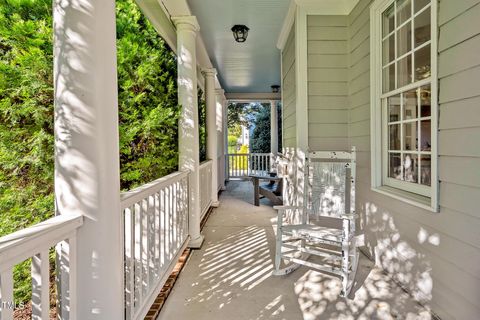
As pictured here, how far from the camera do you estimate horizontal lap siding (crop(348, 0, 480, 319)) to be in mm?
1634

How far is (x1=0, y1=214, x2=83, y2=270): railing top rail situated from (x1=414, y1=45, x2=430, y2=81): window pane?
2488 mm

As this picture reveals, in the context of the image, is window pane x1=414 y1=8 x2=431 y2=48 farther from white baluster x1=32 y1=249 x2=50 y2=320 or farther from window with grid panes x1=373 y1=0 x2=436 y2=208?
white baluster x1=32 y1=249 x2=50 y2=320

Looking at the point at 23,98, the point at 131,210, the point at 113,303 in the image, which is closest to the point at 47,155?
the point at 23,98

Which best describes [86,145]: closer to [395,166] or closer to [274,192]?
[395,166]

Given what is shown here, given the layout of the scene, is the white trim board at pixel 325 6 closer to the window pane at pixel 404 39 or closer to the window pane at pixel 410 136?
the window pane at pixel 404 39

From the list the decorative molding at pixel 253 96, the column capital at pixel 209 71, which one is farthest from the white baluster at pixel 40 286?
the decorative molding at pixel 253 96

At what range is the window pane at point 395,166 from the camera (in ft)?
8.55

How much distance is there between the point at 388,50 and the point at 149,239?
8.96ft

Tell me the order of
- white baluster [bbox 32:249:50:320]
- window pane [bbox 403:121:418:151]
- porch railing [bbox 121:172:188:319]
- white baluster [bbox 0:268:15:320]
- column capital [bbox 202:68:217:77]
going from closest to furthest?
white baluster [bbox 0:268:15:320]
white baluster [bbox 32:249:50:320]
porch railing [bbox 121:172:188:319]
window pane [bbox 403:121:418:151]
column capital [bbox 202:68:217:77]

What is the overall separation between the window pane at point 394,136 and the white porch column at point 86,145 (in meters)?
2.46

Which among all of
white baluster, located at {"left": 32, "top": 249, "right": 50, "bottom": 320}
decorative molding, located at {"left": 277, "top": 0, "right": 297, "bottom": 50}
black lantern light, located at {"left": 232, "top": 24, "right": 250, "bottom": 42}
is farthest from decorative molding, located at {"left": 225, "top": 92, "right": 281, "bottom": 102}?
white baluster, located at {"left": 32, "top": 249, "right": 50, "bottom": 320}

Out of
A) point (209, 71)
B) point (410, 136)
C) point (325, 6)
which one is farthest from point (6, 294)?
point (209, 71)

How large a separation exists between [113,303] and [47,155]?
1.07 meters

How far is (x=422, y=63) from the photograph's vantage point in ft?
7.24
